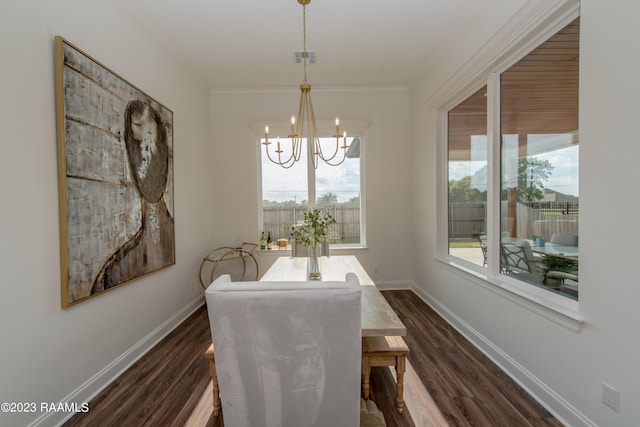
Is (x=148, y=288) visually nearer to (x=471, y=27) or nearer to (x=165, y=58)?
(x=165, y=58)

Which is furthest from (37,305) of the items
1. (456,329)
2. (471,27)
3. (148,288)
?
(471,27)

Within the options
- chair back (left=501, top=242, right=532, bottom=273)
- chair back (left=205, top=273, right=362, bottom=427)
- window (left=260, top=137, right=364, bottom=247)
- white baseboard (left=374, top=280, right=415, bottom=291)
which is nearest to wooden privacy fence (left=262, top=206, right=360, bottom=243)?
window (left=260, top=137, right=364, bottom=247)

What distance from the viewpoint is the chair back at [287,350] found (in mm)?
1074

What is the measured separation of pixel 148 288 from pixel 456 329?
292 centimetres

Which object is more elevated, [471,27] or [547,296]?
[471,27]

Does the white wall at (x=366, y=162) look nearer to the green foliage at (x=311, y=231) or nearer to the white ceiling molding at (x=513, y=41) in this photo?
the white ceiling molding at (x=513, y=41)

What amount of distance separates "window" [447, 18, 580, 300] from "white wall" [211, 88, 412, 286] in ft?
4.14

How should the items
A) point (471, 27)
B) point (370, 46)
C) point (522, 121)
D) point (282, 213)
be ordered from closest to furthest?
point (522, 121) < point (471, 27) < point (370, 46) < point (282, 213)

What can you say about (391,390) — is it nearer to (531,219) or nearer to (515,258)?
(515,258)

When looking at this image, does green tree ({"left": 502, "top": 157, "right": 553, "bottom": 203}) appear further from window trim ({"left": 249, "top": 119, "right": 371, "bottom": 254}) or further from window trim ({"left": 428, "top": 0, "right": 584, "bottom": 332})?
window trim ({"left": 249, "top": 119, "right": 371, "bottom": 254})

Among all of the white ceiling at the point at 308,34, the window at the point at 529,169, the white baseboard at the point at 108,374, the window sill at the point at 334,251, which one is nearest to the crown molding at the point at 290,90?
the white ceiling at the point at 308,34

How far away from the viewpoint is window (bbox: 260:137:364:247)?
419 cm

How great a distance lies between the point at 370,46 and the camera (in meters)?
2.98

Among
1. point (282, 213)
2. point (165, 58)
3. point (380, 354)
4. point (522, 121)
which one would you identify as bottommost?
point (380, 354)
